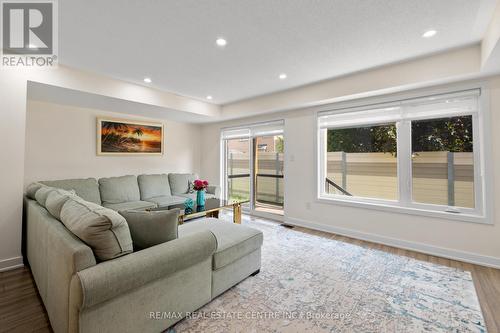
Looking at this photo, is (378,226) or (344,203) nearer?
(378,226)

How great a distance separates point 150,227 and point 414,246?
3.39 m

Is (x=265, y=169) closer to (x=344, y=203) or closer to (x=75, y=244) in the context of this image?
(x=344, y=203)

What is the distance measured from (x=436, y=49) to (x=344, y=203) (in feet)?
7.72

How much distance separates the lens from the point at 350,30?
2205mm

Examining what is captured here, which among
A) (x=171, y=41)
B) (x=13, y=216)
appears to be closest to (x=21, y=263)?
(x=13, y=216)

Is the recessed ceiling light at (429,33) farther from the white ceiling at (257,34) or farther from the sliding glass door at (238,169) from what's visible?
the sliding glass door at (238,169)

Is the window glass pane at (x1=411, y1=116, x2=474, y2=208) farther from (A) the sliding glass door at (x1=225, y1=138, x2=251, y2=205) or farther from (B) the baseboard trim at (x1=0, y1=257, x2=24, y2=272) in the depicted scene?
(B) the baseboard trim at (x1=0, y1=257, x2=24, y2=272)

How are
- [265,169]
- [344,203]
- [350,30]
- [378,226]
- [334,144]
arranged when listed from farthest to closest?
[265,169] < [334,144] < [344,203] < [378,226] < [350,30]

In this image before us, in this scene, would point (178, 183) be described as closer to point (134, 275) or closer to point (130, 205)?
point (130, 205)

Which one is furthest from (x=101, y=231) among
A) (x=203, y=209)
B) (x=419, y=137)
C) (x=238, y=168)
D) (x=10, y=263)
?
(x=238, y=168)

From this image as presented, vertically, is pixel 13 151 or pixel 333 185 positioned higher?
pixel 13 151

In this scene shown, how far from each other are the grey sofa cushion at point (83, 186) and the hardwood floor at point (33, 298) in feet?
4.24

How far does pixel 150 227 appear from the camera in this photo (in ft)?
5.37

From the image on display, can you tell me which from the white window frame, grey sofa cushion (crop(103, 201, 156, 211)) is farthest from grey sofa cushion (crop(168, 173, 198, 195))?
the white window frame
